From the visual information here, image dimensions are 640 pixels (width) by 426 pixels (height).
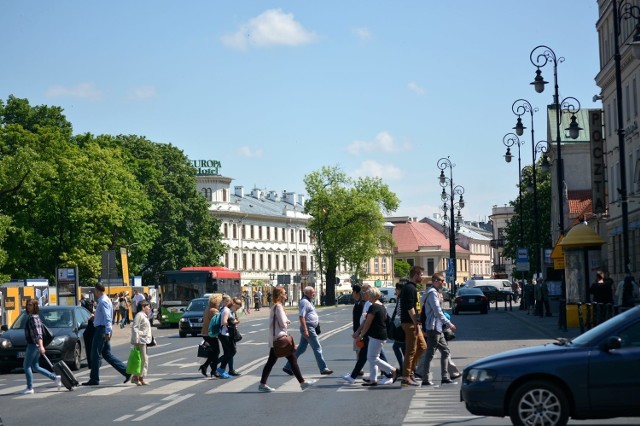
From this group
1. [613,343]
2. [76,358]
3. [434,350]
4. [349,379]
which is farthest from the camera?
[76,358]

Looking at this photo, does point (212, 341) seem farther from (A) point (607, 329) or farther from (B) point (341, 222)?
(B) point (341, 222)

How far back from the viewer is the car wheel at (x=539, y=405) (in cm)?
1254

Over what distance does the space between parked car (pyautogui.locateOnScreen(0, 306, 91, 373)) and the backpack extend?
14.8ft

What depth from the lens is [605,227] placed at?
60781 mm

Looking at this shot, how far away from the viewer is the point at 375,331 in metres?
20.2

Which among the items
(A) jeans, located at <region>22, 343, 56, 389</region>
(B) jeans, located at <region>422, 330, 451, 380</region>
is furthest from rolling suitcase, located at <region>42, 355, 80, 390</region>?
(B) jeans, located at <region>422, 330, 451, 380</region>

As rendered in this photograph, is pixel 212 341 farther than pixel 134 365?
Yes

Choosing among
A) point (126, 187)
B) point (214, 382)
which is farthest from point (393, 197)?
point (214, 382)

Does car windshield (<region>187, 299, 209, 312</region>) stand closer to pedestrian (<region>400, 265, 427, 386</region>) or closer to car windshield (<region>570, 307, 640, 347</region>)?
pedestrian (<region>400, 265, 427, 386</region>)

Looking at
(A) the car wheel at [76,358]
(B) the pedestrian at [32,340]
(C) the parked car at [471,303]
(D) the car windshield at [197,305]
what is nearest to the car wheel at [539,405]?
(B) the pedestrian at [32,340]

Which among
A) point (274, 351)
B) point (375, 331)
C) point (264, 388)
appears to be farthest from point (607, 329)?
point (264, 388)

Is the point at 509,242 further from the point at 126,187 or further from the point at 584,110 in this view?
the point at 126,187

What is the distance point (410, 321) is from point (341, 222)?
102m

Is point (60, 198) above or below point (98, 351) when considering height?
above
